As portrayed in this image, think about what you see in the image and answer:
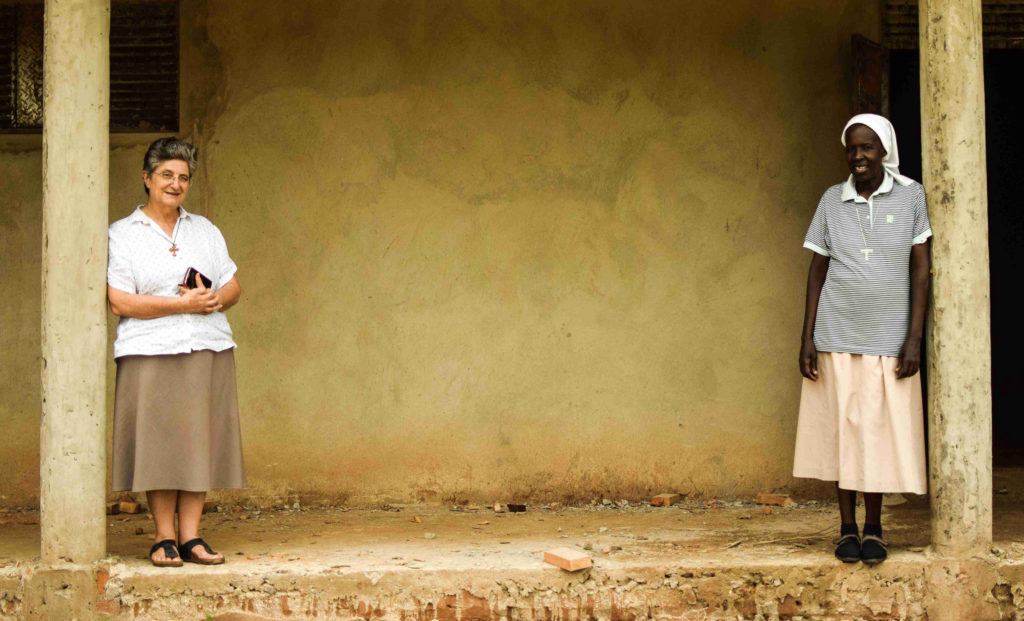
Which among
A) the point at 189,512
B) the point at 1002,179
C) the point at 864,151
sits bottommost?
the point at 189,512

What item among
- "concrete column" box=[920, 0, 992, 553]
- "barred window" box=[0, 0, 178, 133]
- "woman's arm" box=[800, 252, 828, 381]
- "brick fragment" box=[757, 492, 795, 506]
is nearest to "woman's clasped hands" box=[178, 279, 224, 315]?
"barred window" box=[0, 0, 178, 133]

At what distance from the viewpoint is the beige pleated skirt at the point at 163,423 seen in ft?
15.0

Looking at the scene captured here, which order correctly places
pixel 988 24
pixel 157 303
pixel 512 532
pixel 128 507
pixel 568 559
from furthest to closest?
pixel 988 24, pixel 128 507, pixel 512 532, pixel 568 559, pixel 157 303

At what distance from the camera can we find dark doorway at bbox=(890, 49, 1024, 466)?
8.68 meters

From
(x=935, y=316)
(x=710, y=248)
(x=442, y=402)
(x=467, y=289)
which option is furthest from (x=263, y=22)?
(x=935, y=316)

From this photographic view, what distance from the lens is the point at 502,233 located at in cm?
618

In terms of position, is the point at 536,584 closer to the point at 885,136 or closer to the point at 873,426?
the point at 873,426

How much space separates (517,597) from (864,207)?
219cm

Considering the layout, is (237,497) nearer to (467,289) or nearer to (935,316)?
(467,289)

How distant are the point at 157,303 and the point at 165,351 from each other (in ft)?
0.66

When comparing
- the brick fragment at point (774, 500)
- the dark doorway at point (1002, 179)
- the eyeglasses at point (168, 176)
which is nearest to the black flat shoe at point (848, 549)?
the brick fragment at point (774, 500)

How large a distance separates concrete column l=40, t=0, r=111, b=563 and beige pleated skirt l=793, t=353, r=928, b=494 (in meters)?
3.10

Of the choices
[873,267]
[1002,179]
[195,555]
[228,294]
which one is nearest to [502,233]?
[228,294]

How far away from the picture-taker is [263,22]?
Answer: 6.06 metres
